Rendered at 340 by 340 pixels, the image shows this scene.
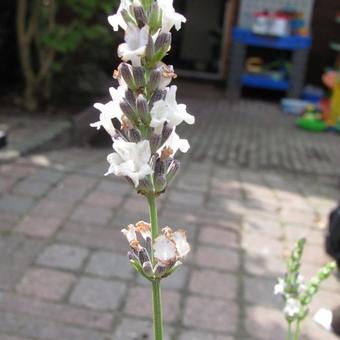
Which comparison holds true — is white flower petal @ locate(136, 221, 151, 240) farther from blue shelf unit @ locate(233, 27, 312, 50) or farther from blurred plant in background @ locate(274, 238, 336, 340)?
blue shelf unit @ locate(233, 27, 312, 50)

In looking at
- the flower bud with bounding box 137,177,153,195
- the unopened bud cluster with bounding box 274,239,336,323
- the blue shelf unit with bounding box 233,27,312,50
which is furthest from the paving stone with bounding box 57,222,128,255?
the blue shelf unit with bounding box 233,27,312,50

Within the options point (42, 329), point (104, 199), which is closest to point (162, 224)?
point (104, 199)

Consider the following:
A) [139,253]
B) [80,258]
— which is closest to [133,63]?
[139,253]

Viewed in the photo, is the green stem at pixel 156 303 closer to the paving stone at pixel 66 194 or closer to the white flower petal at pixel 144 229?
the white flower petal at pixel 144 229

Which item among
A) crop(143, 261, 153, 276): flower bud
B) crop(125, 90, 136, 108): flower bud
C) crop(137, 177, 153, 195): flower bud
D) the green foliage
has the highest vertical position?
crop(125, 90, 136, 108): flower bud

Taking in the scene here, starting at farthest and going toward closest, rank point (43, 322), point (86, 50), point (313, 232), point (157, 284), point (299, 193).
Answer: point (86, 50)
point (299, 193)
point (313, 232)
point (43, 322)
point (157, 284)

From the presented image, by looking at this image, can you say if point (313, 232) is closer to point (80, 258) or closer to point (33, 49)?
point (80, 258)

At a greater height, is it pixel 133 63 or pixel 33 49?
pixel 133 63

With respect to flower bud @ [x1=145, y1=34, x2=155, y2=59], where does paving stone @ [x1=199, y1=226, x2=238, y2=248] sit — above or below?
below
